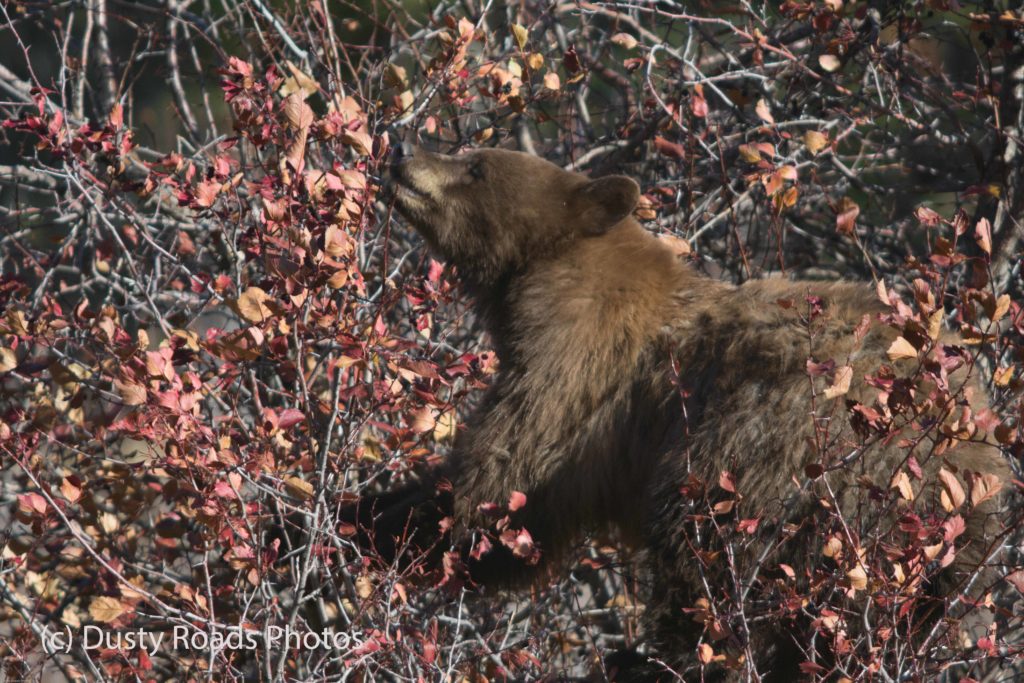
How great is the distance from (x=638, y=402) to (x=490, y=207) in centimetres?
106

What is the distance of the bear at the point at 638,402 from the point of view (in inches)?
132

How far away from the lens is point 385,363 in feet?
13.1

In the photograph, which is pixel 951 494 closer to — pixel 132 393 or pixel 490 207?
pixel 132 393

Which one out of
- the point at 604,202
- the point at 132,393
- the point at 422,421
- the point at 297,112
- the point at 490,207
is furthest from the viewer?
the point at 490,207

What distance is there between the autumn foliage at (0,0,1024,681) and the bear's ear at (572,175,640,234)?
0.25 meters

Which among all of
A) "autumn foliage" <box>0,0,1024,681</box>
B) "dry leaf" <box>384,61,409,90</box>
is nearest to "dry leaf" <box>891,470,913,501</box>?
"autumn foliage" <box>0,0,1024,681</box>

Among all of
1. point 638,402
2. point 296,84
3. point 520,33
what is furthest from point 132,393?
point 520,33

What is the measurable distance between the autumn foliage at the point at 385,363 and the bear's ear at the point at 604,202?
250mm

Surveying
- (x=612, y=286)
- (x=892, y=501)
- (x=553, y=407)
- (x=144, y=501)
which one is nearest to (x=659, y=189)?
(x=612, y=286)

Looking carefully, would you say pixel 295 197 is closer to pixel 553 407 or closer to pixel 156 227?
pixel 553 407

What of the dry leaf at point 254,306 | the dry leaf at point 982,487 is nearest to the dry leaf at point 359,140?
the dry leaf at point 254,306

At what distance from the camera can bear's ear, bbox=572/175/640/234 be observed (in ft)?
13.5

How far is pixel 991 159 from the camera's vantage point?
14.0 feet

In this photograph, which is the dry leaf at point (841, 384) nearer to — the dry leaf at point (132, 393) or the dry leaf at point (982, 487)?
the dry leaf at point (982, 487)
